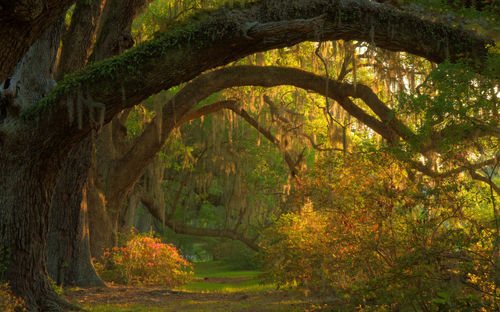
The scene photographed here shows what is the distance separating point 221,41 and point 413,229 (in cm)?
340

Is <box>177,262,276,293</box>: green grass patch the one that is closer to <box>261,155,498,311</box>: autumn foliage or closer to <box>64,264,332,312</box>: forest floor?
<box>64,264,332,312</box>: forest floor

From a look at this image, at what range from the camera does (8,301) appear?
5855mm

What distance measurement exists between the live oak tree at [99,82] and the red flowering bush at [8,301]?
0.23m

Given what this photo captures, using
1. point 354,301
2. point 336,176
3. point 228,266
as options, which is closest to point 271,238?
point 336,176

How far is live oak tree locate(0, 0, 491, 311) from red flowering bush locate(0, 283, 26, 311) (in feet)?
0.75

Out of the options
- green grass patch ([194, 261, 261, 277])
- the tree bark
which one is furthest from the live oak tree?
green grass patch ([194, 261, 261, 277])

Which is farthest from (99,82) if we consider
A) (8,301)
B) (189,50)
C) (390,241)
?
(390,241)

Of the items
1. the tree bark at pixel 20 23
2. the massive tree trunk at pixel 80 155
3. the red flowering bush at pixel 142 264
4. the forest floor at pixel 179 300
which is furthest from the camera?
the red flowering bush at pixel 142 264

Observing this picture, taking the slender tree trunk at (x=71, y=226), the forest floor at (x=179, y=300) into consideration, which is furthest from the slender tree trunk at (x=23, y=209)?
the slender tree trunk at (x=71, y=226)

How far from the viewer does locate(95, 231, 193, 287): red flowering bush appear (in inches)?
520

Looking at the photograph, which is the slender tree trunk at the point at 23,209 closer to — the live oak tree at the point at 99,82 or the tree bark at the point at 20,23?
the live oak tree at the point at 99,82

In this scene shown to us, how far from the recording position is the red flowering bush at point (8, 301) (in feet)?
18.6

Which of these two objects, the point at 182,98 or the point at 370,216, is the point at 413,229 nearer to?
the point at 370,216

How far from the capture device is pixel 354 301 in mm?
6207
